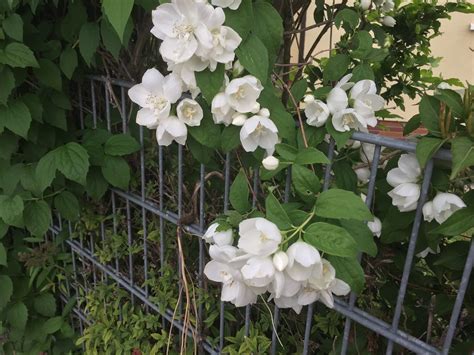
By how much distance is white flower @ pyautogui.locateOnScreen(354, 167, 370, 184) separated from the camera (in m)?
1.17

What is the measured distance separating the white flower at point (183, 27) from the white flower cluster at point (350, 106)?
0.29m

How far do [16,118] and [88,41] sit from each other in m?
0.36

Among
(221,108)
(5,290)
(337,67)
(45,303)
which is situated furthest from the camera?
(45,303)

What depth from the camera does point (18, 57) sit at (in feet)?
4.85

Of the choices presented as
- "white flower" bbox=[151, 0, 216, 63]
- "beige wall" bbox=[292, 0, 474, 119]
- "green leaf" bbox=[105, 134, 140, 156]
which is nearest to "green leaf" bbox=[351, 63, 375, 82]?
"white flower" bbox=[151, 0, 216, 63]

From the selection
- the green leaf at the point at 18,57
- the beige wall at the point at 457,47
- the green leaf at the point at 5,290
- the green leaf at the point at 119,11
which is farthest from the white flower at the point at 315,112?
the beige wall at the point at 457,47

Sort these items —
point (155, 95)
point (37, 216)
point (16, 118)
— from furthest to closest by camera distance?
point (37, 216) → point (16, 118) → point (155, 95)

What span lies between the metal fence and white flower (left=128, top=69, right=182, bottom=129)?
0.26 meters

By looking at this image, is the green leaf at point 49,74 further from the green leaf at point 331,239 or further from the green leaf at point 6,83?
the green leaf at point 331,239

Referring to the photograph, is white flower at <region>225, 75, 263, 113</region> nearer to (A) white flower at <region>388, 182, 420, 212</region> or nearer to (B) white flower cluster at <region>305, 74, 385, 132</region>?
(B) white flower cluster at <region>305, 74, 385, 132</region>

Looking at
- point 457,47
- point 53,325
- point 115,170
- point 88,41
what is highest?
point 88,41

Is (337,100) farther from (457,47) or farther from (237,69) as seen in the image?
(457,47)

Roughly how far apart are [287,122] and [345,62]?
262mm

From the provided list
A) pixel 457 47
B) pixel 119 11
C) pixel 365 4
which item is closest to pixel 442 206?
pixel 119 11
